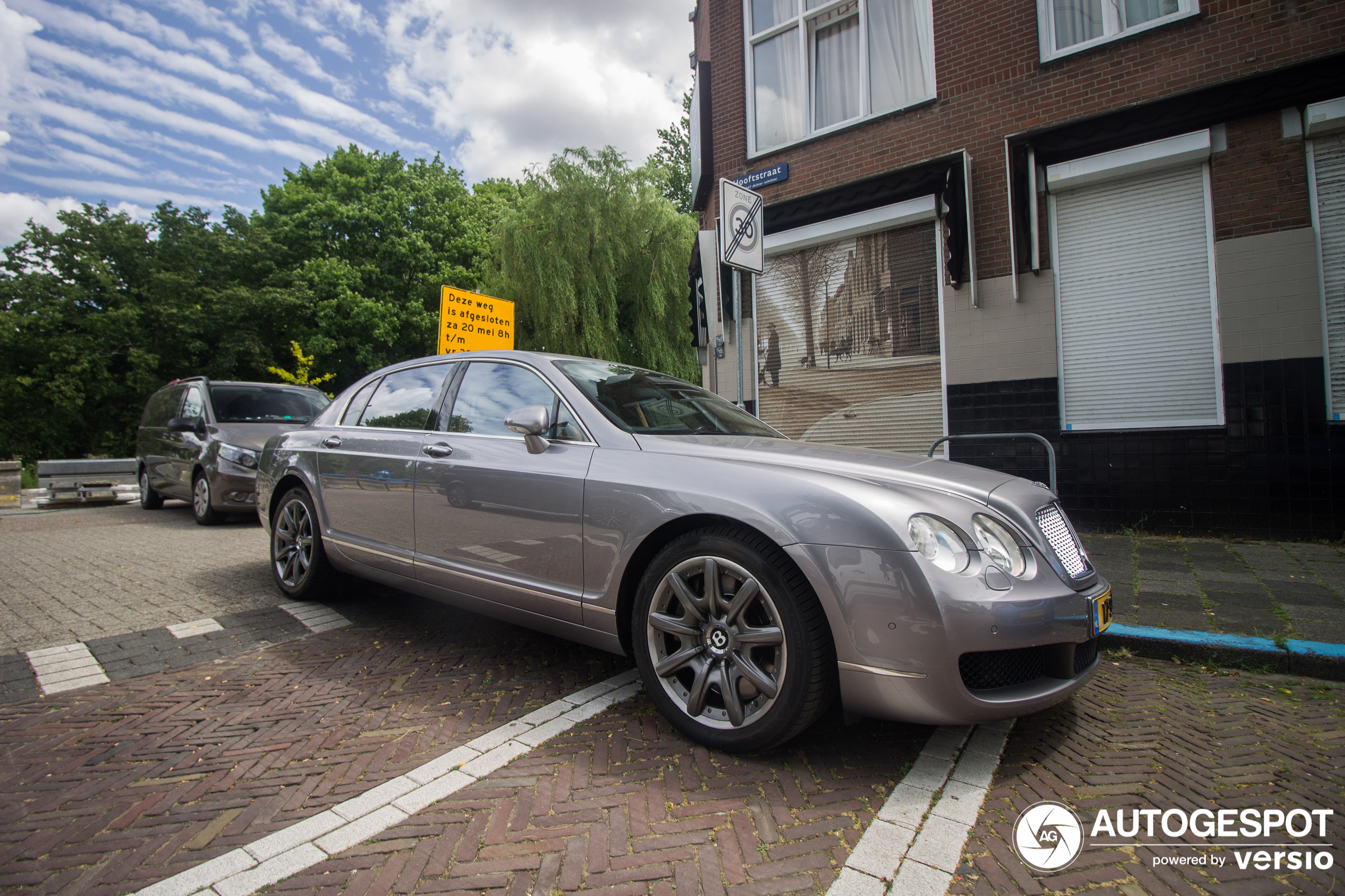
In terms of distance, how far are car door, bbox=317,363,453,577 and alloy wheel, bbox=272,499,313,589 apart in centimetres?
36

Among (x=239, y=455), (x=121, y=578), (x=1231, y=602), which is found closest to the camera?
(x=1231, y=602)

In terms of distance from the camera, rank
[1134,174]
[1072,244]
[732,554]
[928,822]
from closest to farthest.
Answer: [928,822], [732,554], [1134,174], [1072,244]

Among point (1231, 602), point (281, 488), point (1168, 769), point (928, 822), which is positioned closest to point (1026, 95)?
point (1231, 602)

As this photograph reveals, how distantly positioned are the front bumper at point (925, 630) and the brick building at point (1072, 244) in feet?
11.7

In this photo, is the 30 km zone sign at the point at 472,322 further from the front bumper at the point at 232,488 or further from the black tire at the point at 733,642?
the black tire at the point at 733,642

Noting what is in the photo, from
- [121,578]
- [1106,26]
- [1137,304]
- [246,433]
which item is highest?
[1106,26]

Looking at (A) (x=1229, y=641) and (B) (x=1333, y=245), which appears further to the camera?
(B) (x=1333, y=245)

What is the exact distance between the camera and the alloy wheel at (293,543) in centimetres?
445

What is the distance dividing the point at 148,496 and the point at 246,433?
359 cm

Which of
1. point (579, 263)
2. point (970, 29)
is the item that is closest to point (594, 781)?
point (970, 29)

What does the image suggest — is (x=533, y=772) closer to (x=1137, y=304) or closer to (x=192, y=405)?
(x=1137, y=304)

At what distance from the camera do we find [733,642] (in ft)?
7.88

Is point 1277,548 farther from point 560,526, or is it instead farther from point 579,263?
point 579,263

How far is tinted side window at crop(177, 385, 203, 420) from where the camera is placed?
8.88 meters
